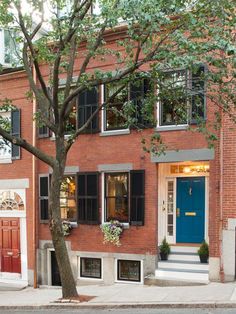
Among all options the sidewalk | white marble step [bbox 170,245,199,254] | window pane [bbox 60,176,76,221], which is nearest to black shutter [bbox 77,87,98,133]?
window pane [bbox 60,176,76,221]

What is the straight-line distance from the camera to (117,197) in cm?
1438

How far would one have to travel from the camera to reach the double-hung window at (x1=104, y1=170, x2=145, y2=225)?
13.7 meters

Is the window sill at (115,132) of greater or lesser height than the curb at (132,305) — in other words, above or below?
above

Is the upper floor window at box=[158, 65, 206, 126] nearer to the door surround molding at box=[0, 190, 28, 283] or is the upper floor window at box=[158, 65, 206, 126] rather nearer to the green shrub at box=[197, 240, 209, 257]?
the green shrub at box=[197, 240, 209, 257]

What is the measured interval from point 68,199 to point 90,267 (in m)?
2.37

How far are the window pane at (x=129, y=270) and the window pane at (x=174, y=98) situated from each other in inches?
173

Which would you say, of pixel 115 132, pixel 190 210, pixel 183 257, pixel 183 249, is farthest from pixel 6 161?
pixel 183 257

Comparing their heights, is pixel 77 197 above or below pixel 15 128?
below

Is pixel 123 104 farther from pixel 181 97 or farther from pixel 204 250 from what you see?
pixel 204 250

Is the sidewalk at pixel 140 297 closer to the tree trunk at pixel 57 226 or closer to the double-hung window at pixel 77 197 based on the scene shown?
the tree trunk at pixel 57 226

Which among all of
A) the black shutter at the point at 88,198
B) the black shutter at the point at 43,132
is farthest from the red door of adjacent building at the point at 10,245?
the black shutter at the point at 43,132

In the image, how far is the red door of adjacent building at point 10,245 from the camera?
16484 millimetres

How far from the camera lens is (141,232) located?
13664mm

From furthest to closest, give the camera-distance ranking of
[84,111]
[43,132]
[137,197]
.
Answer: [43,132], [84,111], [137,197]
